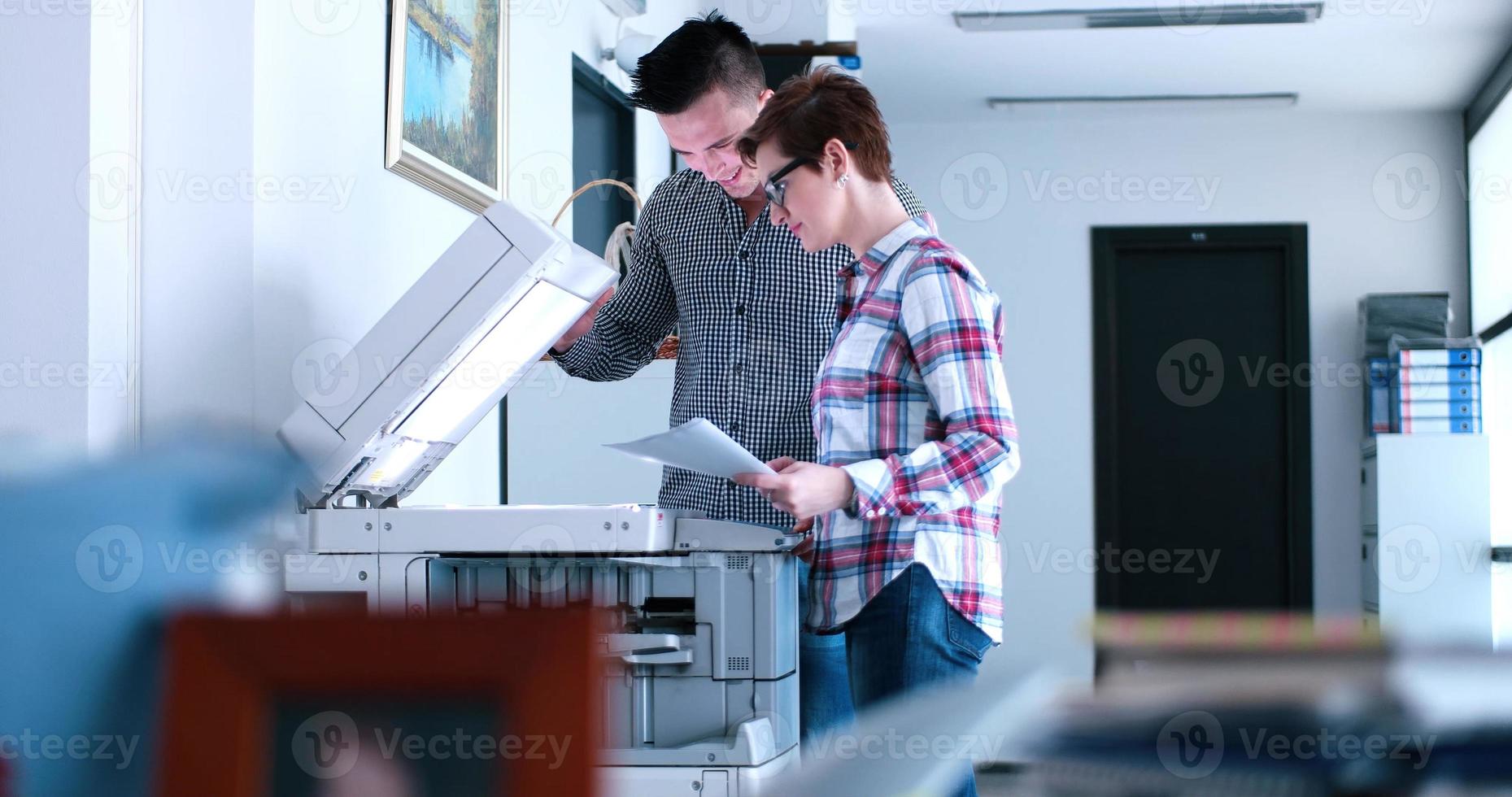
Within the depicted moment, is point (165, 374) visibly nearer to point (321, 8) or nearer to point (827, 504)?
point (321, 8)

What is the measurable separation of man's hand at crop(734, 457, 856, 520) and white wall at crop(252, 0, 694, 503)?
653mm

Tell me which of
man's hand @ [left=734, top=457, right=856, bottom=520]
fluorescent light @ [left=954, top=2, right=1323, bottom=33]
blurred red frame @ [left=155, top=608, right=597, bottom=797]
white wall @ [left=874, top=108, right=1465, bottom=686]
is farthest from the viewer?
white wall @ [left=874, top=108, right=1465, bottom=686]

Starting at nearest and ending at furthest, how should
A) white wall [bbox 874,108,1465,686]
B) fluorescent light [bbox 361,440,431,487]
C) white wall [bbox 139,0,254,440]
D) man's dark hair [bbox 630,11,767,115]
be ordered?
1. white wall [bbox 139,0,254,440]
2. fluorescent light [bbox 361,440,431,487]
3. man's dark hair [bbox 630,11,767,115]
4. white wall [bbox 874,108,1465,686]

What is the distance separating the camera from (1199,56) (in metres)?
5.31

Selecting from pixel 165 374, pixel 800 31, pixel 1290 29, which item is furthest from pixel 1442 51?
pixel 165 374

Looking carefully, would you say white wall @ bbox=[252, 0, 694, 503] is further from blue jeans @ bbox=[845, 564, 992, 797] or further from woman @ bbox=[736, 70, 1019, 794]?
blue jeans @ bbox=[845, 564, 992, 797]

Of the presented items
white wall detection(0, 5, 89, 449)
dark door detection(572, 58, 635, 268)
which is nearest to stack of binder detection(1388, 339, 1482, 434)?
dark door detection(572, 58, 635, 268)

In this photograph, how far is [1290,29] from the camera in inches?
196

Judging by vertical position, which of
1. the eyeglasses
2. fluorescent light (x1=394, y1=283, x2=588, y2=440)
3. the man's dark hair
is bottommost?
fluorescent light (x1=394, y1=283, x2=588, y2=440)

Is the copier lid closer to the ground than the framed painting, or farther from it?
closer to the ground

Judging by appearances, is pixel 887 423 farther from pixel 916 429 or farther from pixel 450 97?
pixel 450 97

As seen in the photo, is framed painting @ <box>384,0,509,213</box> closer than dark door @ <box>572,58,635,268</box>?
Yes

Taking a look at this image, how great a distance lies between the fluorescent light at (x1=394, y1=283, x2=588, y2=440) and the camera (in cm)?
155

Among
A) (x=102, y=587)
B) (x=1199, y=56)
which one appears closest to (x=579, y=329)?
(x=102, y=587)
